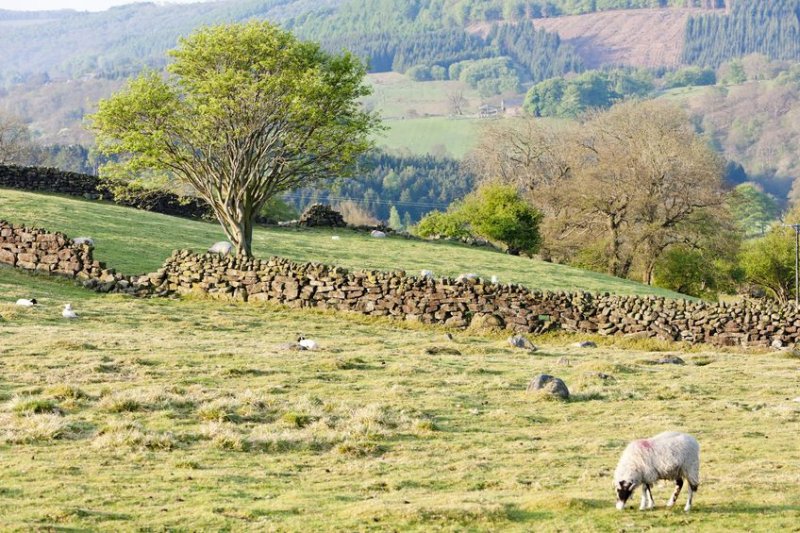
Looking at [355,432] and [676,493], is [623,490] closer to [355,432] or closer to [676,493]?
[676,493]

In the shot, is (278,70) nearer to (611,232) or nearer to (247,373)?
(247,373)

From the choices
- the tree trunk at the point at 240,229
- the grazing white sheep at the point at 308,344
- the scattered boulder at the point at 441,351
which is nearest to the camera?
the grazing white sheep at the point at 308,344

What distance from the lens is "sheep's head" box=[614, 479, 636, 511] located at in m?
13.1

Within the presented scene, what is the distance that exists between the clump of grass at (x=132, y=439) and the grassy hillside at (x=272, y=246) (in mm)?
22916

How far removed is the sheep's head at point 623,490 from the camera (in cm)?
1307

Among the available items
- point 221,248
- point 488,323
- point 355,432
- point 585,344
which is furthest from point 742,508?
point 221,248

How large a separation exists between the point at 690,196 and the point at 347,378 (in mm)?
58049

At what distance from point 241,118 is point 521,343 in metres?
14.6

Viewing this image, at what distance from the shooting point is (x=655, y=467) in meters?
13.2

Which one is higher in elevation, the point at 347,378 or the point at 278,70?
the point at 278,70

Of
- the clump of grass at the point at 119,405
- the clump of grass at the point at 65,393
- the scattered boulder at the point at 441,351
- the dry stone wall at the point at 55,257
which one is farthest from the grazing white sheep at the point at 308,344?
the dry stone wall at the point at 55,257

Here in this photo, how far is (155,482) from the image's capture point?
47.4 ft

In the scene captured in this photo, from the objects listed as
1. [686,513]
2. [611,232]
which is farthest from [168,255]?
[611,232]

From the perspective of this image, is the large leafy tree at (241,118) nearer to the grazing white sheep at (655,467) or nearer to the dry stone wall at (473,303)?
the dry stone wall at (473,303)
